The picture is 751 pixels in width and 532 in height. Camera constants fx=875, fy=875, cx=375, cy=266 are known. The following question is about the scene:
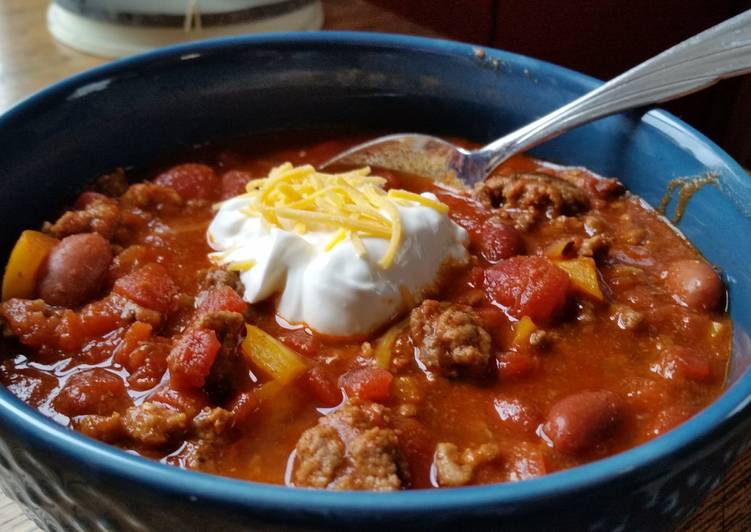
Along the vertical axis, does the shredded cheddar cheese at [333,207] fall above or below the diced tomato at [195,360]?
above

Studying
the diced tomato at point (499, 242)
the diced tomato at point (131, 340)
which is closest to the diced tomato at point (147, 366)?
the diced tomato at point (131, 340)

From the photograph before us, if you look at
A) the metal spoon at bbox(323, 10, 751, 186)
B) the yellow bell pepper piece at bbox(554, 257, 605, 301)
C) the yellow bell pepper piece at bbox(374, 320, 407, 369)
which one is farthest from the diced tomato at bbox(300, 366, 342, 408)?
the metal spoon at bbox(323, 10, 751, 186)

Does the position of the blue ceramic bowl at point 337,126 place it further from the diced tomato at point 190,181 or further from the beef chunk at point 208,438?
the beef chunk at point 208,438

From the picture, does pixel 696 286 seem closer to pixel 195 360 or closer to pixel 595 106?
pixel 595 106

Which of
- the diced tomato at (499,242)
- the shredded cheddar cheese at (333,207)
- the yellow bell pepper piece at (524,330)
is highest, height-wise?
the shredded cheddar cheese at (333,207)

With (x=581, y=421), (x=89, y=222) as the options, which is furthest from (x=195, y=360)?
(x=581, y=421)

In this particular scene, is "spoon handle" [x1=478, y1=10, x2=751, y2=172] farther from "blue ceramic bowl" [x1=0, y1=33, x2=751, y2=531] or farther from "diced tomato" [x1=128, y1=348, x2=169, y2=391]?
"diced tomato" [x1=128, y1=348, x2=169, y2=391]
